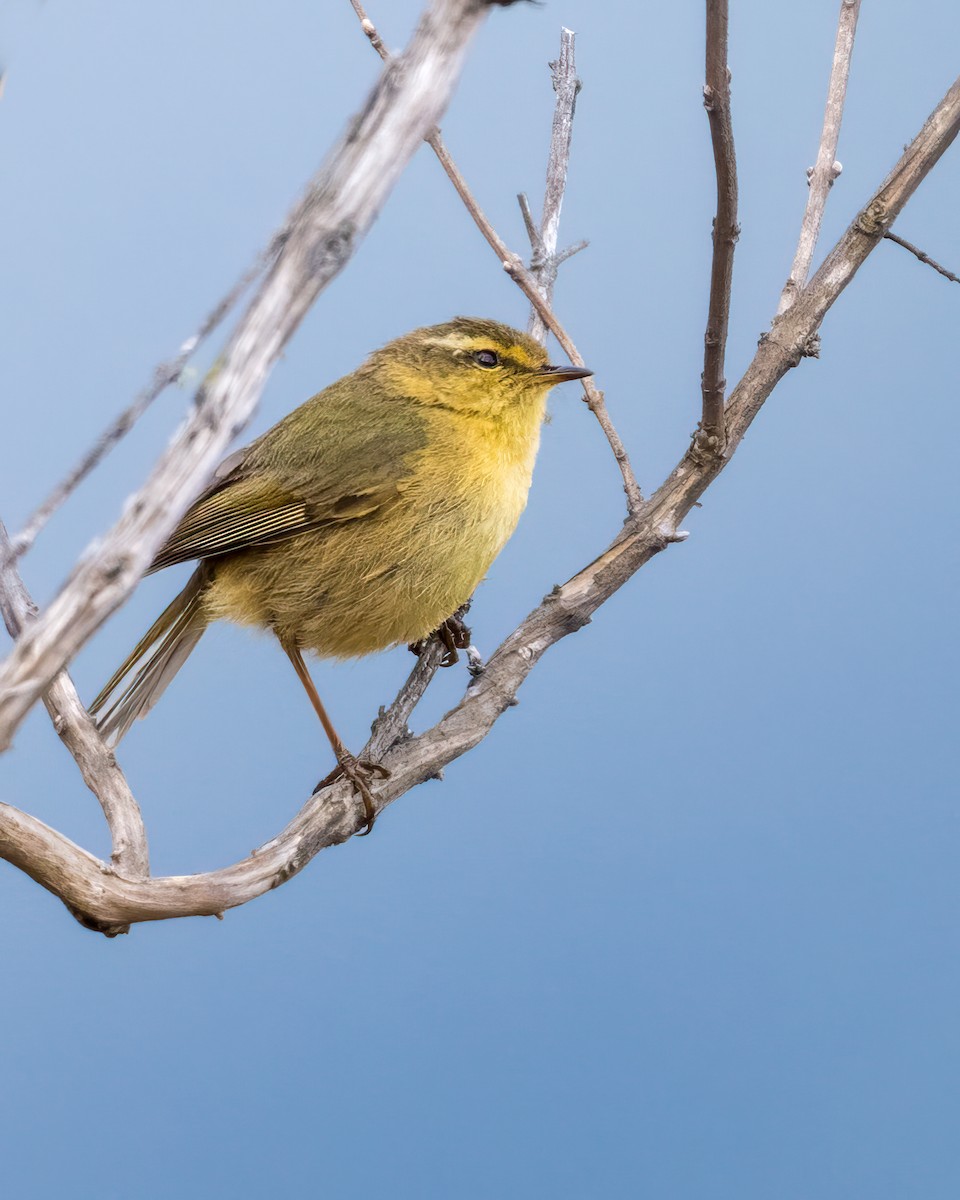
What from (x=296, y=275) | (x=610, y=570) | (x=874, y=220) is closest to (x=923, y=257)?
(x=874, y=220)

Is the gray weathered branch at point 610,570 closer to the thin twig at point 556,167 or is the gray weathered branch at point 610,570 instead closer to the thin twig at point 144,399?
the thin twig at point 556,167

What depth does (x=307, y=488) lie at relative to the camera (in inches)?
140

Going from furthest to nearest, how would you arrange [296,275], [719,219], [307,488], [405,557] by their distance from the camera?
[307,488], [405,557], [719,219], [296,275]

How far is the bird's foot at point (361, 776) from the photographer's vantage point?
3.26m

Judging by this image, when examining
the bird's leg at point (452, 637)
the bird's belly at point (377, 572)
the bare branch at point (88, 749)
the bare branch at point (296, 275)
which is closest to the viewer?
the bare branch at point (296, 275)

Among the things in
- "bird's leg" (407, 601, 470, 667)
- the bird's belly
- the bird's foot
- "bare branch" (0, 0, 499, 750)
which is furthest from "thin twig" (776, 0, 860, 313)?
"bare branch" (0, 0, 499, 750)

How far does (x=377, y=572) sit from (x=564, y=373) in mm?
734

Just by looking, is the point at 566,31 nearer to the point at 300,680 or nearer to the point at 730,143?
the point at 730,143

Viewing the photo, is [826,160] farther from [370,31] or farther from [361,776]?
[361,776]

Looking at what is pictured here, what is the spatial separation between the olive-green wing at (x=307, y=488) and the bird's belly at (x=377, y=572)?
0.17 ft

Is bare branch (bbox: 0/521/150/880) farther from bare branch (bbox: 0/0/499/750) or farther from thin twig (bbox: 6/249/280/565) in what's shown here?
bare branch (bbox: 0/0/499/750)

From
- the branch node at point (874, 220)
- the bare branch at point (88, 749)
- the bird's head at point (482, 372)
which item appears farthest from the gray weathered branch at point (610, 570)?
the bird's head at point (482, 372)

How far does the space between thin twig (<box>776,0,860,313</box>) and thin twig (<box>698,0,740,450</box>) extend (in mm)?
468

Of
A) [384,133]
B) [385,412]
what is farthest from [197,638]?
[384,133]
